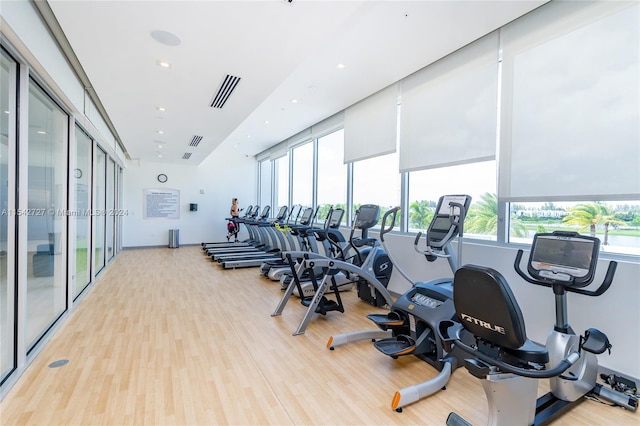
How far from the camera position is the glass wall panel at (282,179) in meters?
10.1

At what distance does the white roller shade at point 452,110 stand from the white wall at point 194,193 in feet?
26.1

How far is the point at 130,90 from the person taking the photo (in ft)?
14.0

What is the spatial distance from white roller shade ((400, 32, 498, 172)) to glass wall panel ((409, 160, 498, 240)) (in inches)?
8.4

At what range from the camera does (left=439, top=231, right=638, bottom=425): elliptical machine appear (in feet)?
5.38

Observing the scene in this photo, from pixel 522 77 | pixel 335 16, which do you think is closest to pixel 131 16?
pixel 335 16

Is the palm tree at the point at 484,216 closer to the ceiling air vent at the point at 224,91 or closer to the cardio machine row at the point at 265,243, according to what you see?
the cardio machine row at the point at 265,243

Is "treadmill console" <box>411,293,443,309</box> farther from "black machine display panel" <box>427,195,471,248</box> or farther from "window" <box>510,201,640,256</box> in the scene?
"window" <box>510,201,640,256</box>

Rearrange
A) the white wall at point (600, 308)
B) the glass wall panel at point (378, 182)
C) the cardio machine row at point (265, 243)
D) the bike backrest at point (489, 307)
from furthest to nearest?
the cardio machine row at point (265, 243) < the glass wall panel at point (378, 182) < the white wall at point (600, 308) < the bike backrest at point (489, 307)

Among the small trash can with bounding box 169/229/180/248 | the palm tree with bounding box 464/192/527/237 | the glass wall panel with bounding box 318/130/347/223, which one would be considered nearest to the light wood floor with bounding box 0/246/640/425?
the palm tree with bounding box 464/192/527/237

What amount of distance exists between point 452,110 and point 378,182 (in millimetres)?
1909

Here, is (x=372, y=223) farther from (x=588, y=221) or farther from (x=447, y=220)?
(x=588, y=221)

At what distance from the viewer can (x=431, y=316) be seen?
2740 millimetres

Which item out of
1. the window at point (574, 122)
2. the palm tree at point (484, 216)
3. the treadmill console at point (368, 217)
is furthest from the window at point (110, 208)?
the window at point (574, 122)

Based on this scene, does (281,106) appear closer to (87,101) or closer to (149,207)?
(87,101)
